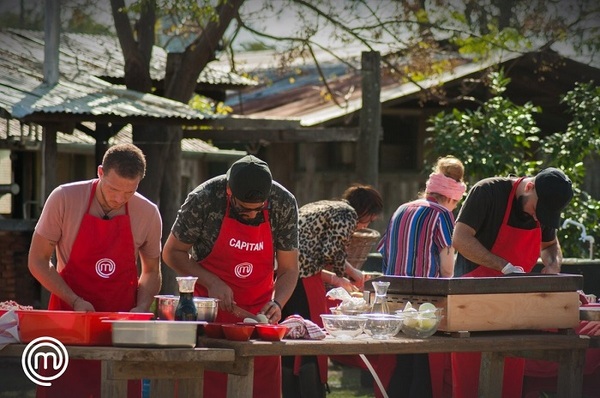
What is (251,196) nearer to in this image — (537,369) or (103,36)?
(537,369)

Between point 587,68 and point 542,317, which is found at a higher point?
point 587,68

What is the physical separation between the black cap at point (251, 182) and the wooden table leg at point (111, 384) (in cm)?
96

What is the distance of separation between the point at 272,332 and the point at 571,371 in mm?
1626

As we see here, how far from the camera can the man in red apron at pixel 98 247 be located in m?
5.45

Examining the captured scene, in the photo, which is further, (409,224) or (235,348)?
(409,224)

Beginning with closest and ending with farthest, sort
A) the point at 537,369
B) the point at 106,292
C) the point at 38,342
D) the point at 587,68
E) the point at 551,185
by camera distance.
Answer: the point at 38,342 → the point at 106,292 → the point at 551,185 → the point at 537,369 → the point at 587,68

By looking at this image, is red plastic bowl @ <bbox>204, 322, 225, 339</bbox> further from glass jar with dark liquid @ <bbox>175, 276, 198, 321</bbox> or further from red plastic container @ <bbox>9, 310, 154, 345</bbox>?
red plastic container @ <bbox>9, 310, 154, 345</bbox>

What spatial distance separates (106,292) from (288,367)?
1.95 m

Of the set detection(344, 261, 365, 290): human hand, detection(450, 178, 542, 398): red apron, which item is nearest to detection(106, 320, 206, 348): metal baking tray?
detection(450, 178, 542, 398): red apron

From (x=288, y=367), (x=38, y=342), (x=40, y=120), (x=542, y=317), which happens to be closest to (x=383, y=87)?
(x=40, y=120)

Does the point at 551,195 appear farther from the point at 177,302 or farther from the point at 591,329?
the point at 177,302

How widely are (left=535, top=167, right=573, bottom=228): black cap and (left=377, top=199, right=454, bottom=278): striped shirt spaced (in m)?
0.90

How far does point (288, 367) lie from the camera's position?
736 cm

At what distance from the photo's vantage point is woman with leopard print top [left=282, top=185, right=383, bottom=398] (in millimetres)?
7082
